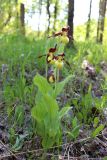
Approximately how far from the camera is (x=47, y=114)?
173 cm

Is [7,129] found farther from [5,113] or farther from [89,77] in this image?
[89,77]

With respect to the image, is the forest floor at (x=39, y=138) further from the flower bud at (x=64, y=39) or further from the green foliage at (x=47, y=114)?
the flower bud at (x=64, y=39)

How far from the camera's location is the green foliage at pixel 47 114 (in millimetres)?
1689

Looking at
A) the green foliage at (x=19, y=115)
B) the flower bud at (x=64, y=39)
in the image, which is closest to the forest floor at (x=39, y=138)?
the green foliage at (x=19, y=115)

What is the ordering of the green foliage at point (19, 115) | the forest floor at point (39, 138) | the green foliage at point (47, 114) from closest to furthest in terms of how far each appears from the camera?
the green foliage at point (47, 114)
the forest floor at point (39, 138)
the green foliage at point (19, 115)

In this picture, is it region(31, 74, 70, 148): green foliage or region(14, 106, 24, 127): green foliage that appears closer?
region(31, 74, 70, 148): green foliage

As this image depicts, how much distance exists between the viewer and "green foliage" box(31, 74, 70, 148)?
66.5 inches

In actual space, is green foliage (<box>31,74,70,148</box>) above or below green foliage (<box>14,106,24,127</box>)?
above

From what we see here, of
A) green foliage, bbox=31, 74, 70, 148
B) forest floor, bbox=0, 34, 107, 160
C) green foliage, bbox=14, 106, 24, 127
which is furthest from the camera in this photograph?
green foliage, bbox=14, 106, 24, 127

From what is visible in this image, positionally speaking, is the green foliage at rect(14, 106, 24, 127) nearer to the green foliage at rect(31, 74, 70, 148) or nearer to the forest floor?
the forest floor

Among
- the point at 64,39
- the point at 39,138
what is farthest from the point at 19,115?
the point at 64,39

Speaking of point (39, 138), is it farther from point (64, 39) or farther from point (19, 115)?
point (64, 39)

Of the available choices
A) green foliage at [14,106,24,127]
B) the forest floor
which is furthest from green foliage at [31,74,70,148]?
green foliage at [14,106,24,127]

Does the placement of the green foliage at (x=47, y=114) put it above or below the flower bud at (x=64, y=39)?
below
